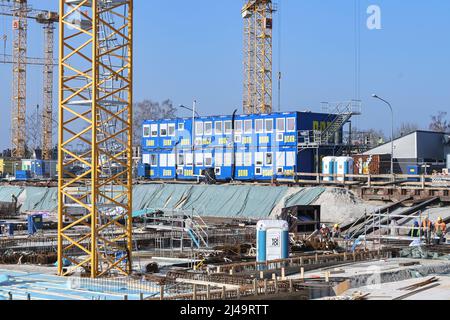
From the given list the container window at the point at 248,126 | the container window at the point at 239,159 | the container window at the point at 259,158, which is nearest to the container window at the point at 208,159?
the container window at the point at 239,159

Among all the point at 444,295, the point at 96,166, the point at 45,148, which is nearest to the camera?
the point at 444,295

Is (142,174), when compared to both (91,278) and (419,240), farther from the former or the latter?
(91,278)

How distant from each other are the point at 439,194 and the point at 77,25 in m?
26.6

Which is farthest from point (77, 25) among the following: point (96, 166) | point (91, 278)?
point (91, 278)

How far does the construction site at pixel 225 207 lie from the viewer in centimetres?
2167

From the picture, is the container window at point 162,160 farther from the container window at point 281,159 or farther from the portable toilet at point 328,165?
the portable toilet at point 328,165

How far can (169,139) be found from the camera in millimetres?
67062

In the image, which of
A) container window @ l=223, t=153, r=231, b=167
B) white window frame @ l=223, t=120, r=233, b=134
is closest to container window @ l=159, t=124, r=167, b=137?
white window frame @ l=223, t=120, r=233, b=134

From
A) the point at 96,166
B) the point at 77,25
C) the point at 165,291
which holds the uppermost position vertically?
the point at 77,25

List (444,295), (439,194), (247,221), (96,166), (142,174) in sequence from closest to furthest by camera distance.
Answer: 1. (444,295)
2. (96,166)
3. (439,194)
4. (247,221)
5. (142,174)

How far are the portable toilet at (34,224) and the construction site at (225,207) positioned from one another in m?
0.13

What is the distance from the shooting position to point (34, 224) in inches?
1628

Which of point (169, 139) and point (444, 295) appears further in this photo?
point (169, 139)

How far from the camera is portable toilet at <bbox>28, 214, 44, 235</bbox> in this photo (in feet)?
134
